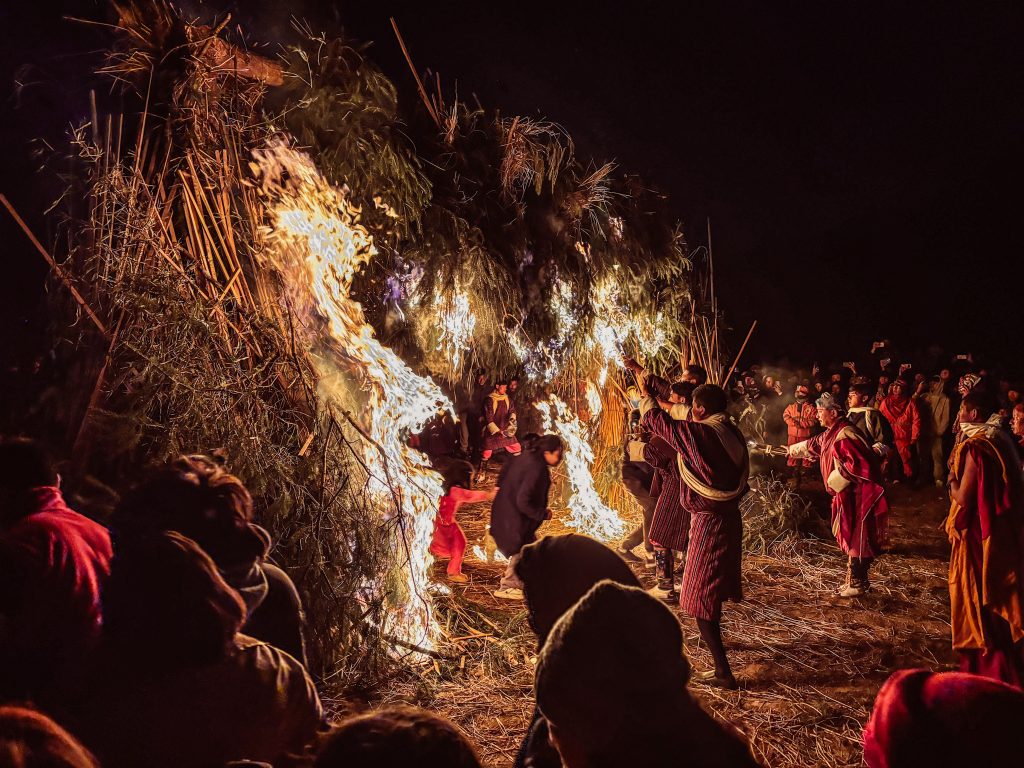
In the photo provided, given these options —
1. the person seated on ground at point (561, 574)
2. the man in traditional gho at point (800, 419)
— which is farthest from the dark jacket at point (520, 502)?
the man in traditional gho at point (800, 419)

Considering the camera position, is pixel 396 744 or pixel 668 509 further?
pixel 668 509

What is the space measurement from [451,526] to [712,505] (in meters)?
2.92

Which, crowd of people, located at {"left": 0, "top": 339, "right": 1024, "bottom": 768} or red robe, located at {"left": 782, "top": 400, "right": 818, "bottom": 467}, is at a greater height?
red robe, located at {"left": 782, "top": 400, "right": 818, "bottom": 467}

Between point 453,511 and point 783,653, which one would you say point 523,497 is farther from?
point 783,653

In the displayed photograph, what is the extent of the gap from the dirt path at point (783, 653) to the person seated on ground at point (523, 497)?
62 cm

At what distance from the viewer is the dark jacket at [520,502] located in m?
6.20

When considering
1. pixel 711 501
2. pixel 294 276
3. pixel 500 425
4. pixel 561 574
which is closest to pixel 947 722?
pixel 561 574

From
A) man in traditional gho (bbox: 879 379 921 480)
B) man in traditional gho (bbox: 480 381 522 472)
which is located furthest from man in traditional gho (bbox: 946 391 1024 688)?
man in traditional gho (bbox: 879 379 921 480)

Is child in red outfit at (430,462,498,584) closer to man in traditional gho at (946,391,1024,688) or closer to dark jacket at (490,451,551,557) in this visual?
dark jacket at (490,451,551,557)

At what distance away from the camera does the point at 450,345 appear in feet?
22.6

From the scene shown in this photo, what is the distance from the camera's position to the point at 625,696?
4.54 feet

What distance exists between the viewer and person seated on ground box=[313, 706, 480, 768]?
1.16 m

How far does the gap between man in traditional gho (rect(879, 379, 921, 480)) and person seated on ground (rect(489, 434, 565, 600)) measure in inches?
345

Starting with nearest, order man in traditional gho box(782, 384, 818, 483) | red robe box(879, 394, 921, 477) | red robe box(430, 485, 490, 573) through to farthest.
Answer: red robe box(430, 485, 490, 573)
man in traditional gho box(782, 384, 818, 483)
red robe box(879, 394, 921, 477)
